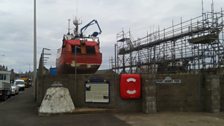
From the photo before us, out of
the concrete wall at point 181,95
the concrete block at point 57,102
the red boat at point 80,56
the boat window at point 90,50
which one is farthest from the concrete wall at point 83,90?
the boat window at point 90,50

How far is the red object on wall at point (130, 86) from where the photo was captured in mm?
20344

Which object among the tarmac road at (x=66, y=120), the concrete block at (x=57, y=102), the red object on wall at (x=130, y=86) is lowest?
the tarmac road at (x=66, y=120)

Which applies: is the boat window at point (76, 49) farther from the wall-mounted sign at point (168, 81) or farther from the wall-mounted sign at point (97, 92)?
the wall-mounted sign at point (168, 81)

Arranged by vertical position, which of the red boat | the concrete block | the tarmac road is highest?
the red boat

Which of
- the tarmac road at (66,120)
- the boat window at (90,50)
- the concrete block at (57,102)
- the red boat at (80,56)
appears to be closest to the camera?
the tarmac road at (66,120)

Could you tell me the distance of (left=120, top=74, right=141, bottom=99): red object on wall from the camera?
20344mm

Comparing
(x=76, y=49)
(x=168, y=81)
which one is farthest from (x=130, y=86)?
(x=76, y=49)

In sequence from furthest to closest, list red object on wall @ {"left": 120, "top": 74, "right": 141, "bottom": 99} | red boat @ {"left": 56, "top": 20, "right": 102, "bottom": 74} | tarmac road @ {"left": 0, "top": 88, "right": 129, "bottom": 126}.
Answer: red boat @ {"left": 56, "top": 20, "right": 102, "bottom": 74}
red object on wall @ {"left": 120, "top": 74, "right": 141, "bottom": 99}
tarmac road @ {"left": 0, "top": 88, "right": 129, "bottom": 126}

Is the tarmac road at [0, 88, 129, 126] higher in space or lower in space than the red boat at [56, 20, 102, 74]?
lower

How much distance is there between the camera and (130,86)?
66.7 feet

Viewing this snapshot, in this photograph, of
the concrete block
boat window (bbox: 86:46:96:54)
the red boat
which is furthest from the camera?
boat window (bbox: 86:46:96:54)

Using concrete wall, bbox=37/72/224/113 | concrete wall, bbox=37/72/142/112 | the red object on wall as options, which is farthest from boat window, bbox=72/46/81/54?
the red object on wall

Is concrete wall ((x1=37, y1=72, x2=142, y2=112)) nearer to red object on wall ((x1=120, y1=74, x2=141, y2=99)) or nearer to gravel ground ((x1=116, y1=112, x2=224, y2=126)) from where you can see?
red object on wall ((x1=120, y1=74, x2=141, y2=99))

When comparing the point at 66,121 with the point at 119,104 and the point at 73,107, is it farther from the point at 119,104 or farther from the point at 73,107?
the point at 119,104
